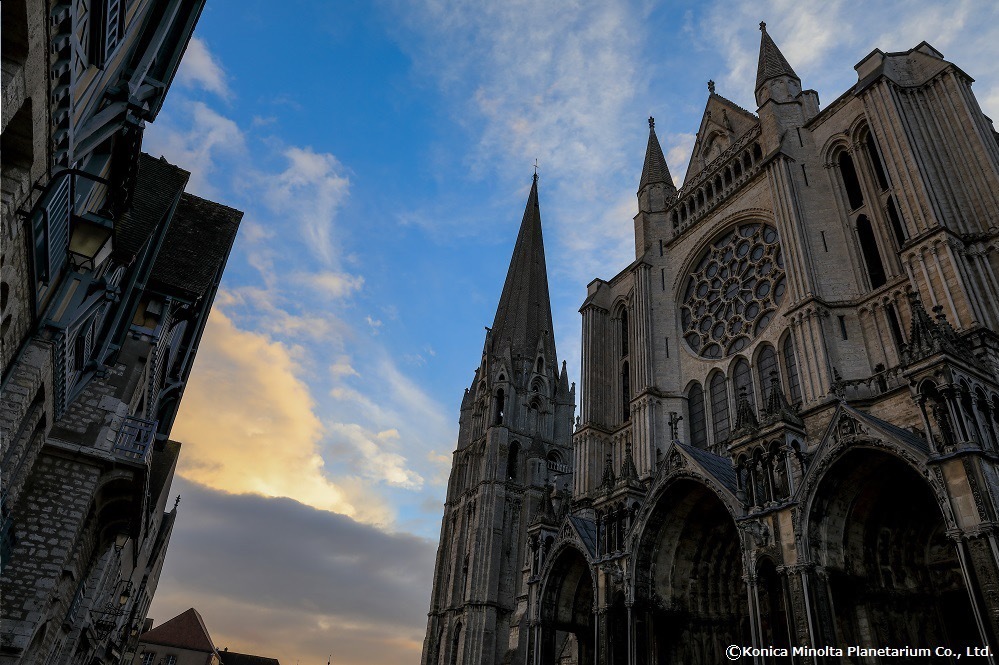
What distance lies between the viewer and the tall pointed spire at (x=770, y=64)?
23828 mm

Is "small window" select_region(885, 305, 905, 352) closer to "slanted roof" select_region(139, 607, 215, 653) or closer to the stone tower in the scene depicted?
the stone tower

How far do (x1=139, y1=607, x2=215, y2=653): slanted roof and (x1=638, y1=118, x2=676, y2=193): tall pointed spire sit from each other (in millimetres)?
49207

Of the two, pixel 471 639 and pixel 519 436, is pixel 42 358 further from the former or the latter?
pixel 519 436

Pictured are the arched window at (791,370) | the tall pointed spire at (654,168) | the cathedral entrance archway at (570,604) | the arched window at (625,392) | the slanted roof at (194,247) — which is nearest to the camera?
the slanted roof at (194,247)

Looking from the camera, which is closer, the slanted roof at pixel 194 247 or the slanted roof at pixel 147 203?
the slanted roof at pixel 147 203

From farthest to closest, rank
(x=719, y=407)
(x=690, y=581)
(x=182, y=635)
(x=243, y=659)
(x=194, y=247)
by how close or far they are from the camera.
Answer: (x=243, y=659) → (x=182, y=635) → (x=719, y=407) → (x=194, y=247) → (x=690, y=581)

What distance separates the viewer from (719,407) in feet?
69.8

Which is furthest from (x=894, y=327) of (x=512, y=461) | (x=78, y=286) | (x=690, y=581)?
(x=512, y=461)

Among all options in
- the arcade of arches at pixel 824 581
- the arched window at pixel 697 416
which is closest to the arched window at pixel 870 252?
the arched window at pixel 697 416

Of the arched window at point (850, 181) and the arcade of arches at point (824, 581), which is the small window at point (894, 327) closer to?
the arched window at point (850, 181)

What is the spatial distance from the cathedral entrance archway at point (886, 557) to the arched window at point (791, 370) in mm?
5290

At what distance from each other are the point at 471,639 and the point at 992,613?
1214 inches

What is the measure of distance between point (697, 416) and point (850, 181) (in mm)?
8645

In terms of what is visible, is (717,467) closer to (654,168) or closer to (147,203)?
(147,203)
